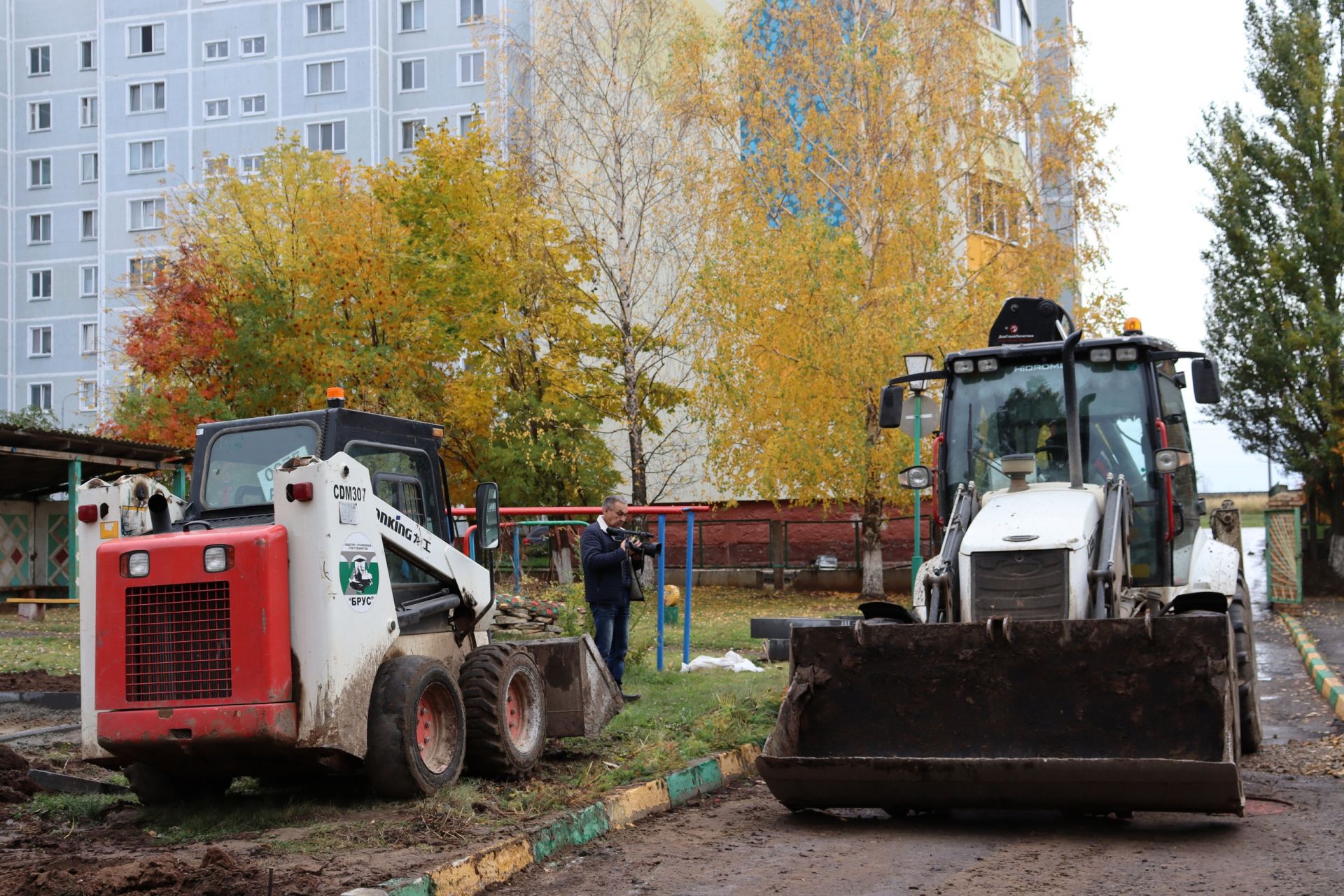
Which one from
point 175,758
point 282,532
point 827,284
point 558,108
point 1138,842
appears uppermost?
point 558,108

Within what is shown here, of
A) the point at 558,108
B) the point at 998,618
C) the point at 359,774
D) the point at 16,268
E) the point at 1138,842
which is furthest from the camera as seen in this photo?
the point at 16,268

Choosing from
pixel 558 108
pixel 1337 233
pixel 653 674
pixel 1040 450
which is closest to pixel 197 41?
pixel 558 108

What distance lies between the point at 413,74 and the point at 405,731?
51.4m

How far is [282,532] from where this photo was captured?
7.71m

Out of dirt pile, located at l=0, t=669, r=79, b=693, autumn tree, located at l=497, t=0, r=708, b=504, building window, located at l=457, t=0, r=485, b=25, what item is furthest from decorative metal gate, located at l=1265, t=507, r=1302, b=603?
building window, located at l=457, t=0, r=485, b=25

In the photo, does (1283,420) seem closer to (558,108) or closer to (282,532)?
(558,108)

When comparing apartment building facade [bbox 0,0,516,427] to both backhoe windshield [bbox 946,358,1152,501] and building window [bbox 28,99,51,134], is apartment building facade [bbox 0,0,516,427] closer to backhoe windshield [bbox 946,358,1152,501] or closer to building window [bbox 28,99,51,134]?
building window [bbox 28,99,51,134]

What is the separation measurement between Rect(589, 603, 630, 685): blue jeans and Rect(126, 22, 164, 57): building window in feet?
172

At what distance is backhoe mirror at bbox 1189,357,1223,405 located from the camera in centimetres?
971

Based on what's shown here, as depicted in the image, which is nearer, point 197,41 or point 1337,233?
point 1337,233

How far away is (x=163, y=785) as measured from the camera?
8.33 meters

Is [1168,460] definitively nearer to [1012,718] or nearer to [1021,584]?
[1021,584]

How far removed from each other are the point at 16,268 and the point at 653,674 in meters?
Result: 55.0

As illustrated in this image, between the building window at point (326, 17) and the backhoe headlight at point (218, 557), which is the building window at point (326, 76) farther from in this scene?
the backhoe headlight at point (218, 557)
